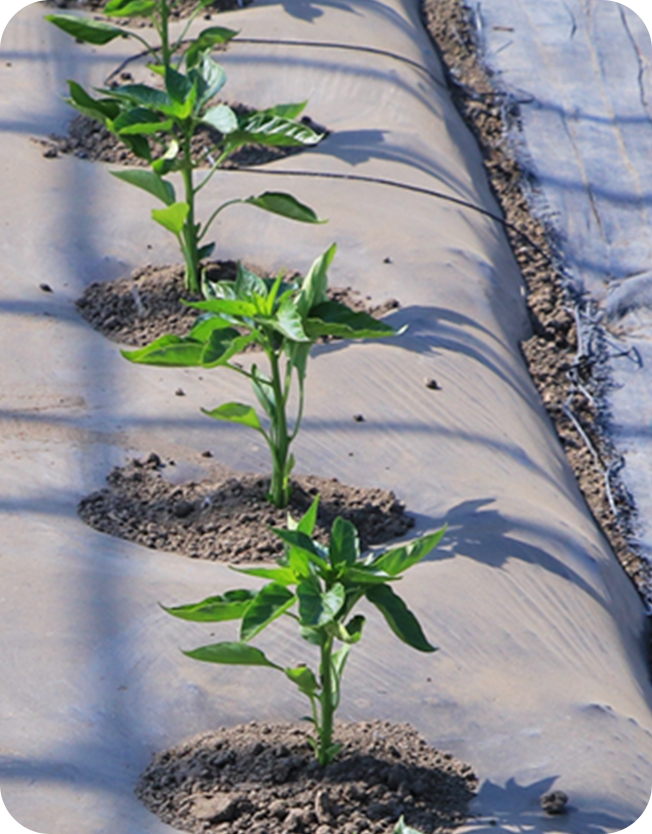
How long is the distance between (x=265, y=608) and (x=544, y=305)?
2.96m

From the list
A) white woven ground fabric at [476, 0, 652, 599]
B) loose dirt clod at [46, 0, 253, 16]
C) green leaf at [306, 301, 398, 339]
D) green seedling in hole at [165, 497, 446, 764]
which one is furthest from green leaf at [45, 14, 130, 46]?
green seedling in hole at [165, 497, 446, 764]

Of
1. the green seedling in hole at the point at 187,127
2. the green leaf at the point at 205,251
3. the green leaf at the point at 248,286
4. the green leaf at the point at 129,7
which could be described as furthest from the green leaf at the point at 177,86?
the green leaf at the point at 248,286

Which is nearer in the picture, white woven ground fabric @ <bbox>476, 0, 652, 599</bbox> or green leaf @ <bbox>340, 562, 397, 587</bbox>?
green leaf @ <bbox>340, 562, 397, 587</bbox>

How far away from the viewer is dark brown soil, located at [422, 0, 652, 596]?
439cm

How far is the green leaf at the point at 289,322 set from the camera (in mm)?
3111

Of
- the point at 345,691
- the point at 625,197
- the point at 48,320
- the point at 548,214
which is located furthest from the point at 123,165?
the point at 345,691

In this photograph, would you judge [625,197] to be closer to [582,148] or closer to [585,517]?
[582,148]

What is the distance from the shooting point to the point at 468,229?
5082 millimetres

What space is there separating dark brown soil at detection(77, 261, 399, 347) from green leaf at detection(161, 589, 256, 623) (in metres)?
1.73

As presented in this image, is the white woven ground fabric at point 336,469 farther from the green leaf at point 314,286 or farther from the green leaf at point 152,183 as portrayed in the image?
the green leaf at point 314,286

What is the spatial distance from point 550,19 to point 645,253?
1.94 meters

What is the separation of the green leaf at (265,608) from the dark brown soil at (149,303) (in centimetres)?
180

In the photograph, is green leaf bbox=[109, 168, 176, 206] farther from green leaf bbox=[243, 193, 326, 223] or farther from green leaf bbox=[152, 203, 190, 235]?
green leaf bbox=[243, 193, 326, 223]

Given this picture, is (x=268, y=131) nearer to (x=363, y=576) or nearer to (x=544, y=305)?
(x=544, y=305)
